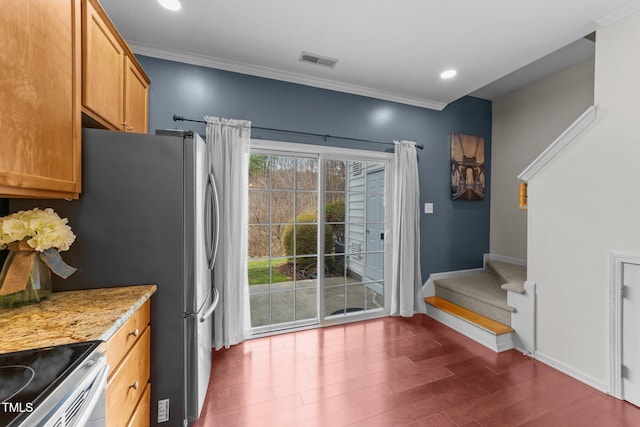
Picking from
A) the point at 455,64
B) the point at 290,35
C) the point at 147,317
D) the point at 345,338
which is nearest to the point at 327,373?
the point at 345,338

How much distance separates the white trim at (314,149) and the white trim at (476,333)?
76.8 inches

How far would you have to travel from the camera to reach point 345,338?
8.72ft

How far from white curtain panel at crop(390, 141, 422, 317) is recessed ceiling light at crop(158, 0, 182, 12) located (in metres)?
2.35

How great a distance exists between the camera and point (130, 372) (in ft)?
3.75

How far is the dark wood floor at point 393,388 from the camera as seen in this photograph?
1.64 m

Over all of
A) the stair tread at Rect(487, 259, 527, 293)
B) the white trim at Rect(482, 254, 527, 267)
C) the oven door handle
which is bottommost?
the stair tread at Rect(487, 259, 527, 293)

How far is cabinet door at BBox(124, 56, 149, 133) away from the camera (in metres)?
1.81

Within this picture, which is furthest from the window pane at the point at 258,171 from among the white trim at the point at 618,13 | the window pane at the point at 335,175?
the white trim at the point at 618,13

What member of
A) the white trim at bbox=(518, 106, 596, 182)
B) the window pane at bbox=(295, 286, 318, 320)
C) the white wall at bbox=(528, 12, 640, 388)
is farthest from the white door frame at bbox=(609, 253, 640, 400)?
the window pane at bbox=(295, 286, 318, 320)

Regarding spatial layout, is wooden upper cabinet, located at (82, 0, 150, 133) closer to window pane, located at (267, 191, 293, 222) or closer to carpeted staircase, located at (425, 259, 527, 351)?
window pane, located at (267, 191, 293, 222)

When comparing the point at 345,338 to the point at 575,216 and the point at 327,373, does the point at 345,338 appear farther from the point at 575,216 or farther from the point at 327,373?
the point at 575,216

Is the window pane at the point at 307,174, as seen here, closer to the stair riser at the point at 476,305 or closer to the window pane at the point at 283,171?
the window pane at the point at 283,171

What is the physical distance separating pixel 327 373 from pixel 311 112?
2.50 metres

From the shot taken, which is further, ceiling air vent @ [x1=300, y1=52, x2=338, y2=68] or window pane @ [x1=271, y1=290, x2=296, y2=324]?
window pane @ [x1=271, y1=290, x2=296, y2=324]
